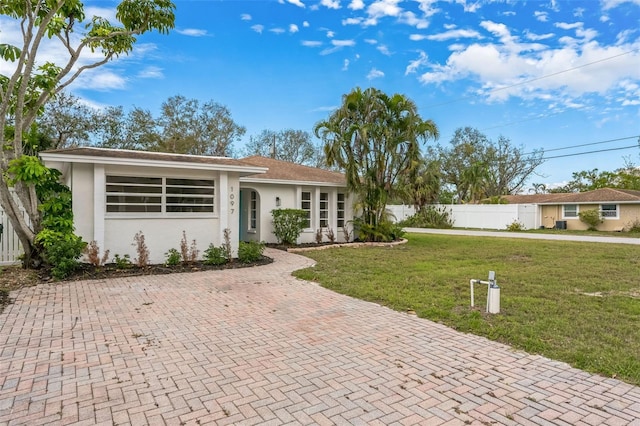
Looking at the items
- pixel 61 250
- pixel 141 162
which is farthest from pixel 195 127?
pixel 61 250

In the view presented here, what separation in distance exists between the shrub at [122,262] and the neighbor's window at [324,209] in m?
7.90

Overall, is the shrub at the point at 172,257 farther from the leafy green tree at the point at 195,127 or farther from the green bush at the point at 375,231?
the leafy green tree at the point at 195,127

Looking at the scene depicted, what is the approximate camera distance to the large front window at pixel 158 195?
936 cm

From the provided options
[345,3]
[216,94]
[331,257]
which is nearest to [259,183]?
[331,257]

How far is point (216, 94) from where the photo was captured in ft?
100

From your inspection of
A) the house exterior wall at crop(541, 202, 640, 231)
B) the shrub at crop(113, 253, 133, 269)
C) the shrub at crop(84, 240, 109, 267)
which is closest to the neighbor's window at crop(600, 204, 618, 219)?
the house exterior wall at crop(541, 202, 640, 231)

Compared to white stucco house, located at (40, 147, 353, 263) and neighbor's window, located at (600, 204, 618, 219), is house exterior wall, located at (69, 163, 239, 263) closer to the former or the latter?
white stucco house, located at (40, 147, 353, 263)

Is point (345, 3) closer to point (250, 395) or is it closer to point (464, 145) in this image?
point (250, 395)

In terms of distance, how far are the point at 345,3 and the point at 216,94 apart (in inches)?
732

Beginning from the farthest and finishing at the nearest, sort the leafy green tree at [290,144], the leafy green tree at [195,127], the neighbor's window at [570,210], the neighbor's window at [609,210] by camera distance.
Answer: the leafy green tree at [290,144]
the leafy green tree at [195,127]
the neighbor's window at [570,210]
the neighbor's window at [609,210]

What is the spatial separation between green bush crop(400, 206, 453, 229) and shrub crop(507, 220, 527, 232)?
4.14 m

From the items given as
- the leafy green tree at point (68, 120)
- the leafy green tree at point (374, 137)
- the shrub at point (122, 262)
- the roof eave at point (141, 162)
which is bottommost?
the shrub at point (122, 262)

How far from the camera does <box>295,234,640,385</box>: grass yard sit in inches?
169

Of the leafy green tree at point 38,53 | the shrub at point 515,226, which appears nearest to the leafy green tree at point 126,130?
the leafy green tree at point 38,53
